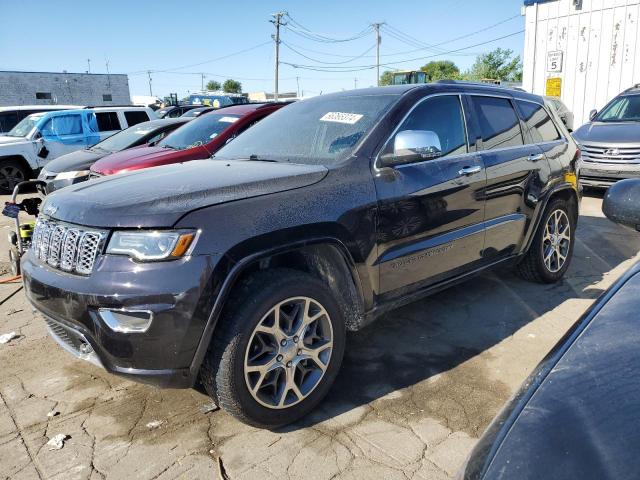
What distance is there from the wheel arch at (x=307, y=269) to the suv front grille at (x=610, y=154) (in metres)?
6.99

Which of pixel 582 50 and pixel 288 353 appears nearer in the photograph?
pixel 288 353

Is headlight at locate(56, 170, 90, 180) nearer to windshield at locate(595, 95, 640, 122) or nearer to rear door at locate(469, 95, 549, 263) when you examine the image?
A: rear door at locate(469, 95, 549, 263)

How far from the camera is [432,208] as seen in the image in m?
3.28

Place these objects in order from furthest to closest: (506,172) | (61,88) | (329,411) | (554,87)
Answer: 1. (61,88)
2. (554,87)
3. (506,172)
4. (329,411)

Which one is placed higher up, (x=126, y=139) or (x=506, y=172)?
(x=126, y=139)

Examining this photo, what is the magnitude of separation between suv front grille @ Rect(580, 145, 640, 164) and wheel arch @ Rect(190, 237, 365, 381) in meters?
6.99

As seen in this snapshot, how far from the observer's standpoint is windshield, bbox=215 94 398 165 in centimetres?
321

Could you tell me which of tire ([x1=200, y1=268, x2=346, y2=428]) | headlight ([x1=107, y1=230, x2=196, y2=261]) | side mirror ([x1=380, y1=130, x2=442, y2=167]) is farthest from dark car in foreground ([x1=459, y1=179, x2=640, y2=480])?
side mirror ([x1=380, y1=130, x2=442, y2=167])

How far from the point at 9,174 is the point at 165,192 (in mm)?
11006

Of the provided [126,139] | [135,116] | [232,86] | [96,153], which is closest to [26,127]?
[135,116]

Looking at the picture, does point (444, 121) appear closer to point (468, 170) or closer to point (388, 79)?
point (468, 170)

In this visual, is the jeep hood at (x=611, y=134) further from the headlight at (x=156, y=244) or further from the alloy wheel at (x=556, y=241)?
the headlight at (x=156, y=244)

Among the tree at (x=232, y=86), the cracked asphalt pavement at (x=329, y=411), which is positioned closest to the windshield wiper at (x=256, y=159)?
the cracked asphalt pavement at (x=329, y=411)

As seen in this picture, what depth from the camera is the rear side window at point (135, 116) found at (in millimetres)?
12405
